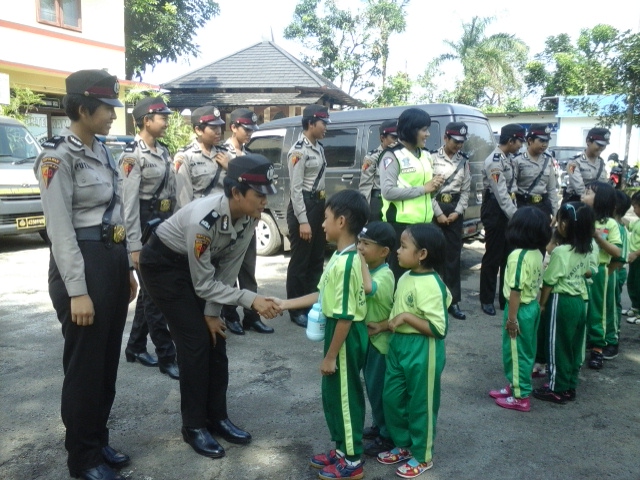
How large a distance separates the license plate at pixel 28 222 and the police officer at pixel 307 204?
208 inches

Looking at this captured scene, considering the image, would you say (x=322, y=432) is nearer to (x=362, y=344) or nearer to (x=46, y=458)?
(x=362, y=344)

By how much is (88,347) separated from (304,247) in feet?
9.51

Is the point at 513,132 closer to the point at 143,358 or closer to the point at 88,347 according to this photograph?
the point at 143,358

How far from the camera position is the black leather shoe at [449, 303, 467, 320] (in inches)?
226

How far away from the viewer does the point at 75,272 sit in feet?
8.73

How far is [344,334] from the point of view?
277cm

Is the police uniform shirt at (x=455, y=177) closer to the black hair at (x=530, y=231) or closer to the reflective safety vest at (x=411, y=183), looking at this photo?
the reflective safety vest at (x=411, y=183)

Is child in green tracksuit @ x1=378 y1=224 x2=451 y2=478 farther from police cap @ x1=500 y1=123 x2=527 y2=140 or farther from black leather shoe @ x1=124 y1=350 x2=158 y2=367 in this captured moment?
police cap @ x1=500 y1=123 x2=527 y2=140

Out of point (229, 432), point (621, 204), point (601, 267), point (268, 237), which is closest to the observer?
point (229, 432)

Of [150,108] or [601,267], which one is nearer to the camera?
[150,108]

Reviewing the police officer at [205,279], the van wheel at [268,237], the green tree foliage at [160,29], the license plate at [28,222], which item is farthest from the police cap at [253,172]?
the green tree foliage at [160,29]

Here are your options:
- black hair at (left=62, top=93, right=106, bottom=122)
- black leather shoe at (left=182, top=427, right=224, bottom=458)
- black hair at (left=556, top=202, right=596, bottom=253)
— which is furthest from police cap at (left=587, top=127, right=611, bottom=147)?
black hair at (left=62, top=93, right=106, bottom=122)

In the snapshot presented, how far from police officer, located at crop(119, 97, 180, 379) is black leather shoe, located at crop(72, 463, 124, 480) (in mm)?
1360

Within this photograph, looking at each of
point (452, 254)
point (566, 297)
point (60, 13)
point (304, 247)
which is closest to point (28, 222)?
point (304, 247)
